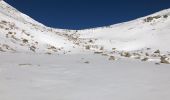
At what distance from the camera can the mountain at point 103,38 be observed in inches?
1367

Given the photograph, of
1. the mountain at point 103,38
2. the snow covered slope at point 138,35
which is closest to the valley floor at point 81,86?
the mountain at point 103,38

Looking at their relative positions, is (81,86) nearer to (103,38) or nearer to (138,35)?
(138,35)

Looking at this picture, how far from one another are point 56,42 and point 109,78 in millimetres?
29550

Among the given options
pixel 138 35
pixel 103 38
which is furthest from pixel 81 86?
pixel 103 38

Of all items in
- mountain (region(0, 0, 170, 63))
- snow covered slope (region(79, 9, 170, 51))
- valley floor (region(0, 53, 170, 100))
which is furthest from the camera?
snow covered slope (region(79, 9, 170, 51))

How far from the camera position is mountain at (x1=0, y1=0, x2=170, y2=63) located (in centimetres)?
3472

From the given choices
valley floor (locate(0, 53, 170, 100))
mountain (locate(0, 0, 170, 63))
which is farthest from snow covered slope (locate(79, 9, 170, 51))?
valley floor (locate(0, 53, 170, 100))

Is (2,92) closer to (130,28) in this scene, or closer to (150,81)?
(150,81)

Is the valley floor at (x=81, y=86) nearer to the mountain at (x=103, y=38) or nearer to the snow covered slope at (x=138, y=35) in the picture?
the mountain at (x=103, y=38)

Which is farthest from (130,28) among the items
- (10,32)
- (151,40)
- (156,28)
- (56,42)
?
(10,32)

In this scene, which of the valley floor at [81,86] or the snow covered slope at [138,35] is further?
the snow covered slope at [138,35]

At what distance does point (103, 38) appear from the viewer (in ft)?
174

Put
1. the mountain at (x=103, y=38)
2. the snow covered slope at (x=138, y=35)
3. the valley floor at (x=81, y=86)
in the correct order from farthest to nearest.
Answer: the snow covered slope at (x=138, y=35) → the mountain at (x=103, y=38) → the valley floor at (x=81, y=86)

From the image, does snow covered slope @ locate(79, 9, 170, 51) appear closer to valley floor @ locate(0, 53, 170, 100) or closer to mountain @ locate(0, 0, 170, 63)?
mountain @ locate(0, 0, 170, 63)
